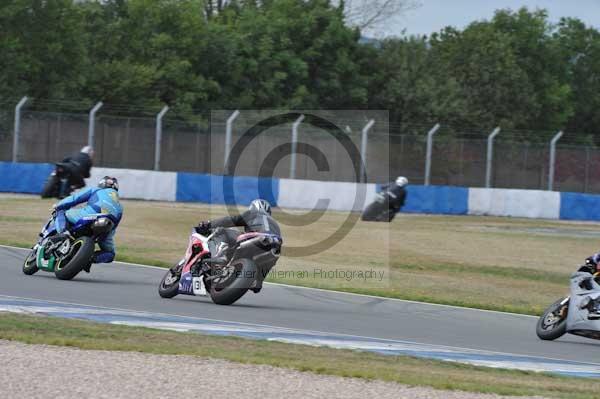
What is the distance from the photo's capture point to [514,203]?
114 ft

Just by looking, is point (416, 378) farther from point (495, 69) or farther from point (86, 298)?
point (495, 69)

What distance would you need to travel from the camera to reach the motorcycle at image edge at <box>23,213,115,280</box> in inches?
509

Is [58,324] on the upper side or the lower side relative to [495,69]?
lower

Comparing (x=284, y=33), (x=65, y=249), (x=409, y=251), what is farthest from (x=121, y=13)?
(x=65, y=249)

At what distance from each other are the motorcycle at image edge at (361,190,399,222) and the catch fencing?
4.71 meters

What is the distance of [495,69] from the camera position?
179 ft

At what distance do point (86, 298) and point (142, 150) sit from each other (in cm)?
2073

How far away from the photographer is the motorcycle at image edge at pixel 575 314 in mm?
10953

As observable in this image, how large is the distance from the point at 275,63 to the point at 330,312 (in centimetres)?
3750

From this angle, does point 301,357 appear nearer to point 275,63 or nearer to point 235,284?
point 235,284

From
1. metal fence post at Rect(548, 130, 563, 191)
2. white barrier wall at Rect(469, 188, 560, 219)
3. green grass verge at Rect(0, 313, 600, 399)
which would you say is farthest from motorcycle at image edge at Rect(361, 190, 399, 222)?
green grass verge at Rect(0, 313, 600, 399)

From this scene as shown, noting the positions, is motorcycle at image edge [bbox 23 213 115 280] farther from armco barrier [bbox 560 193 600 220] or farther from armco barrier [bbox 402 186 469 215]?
armco barrier [bbox 560 193 600 220]

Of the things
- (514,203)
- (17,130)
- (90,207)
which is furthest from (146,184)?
(90,207)

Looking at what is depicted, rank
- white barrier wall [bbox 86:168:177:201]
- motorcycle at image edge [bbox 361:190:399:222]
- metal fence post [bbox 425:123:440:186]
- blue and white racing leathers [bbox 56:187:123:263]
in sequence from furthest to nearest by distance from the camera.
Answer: metal fence post [bbox 425:123:440:186] → white barrier wall [bbox 86:168:177:201] → motorcycle at image edge [bbox 361:190:399:222] → blue and white racing leathers [bbox 56:187:123:263]
